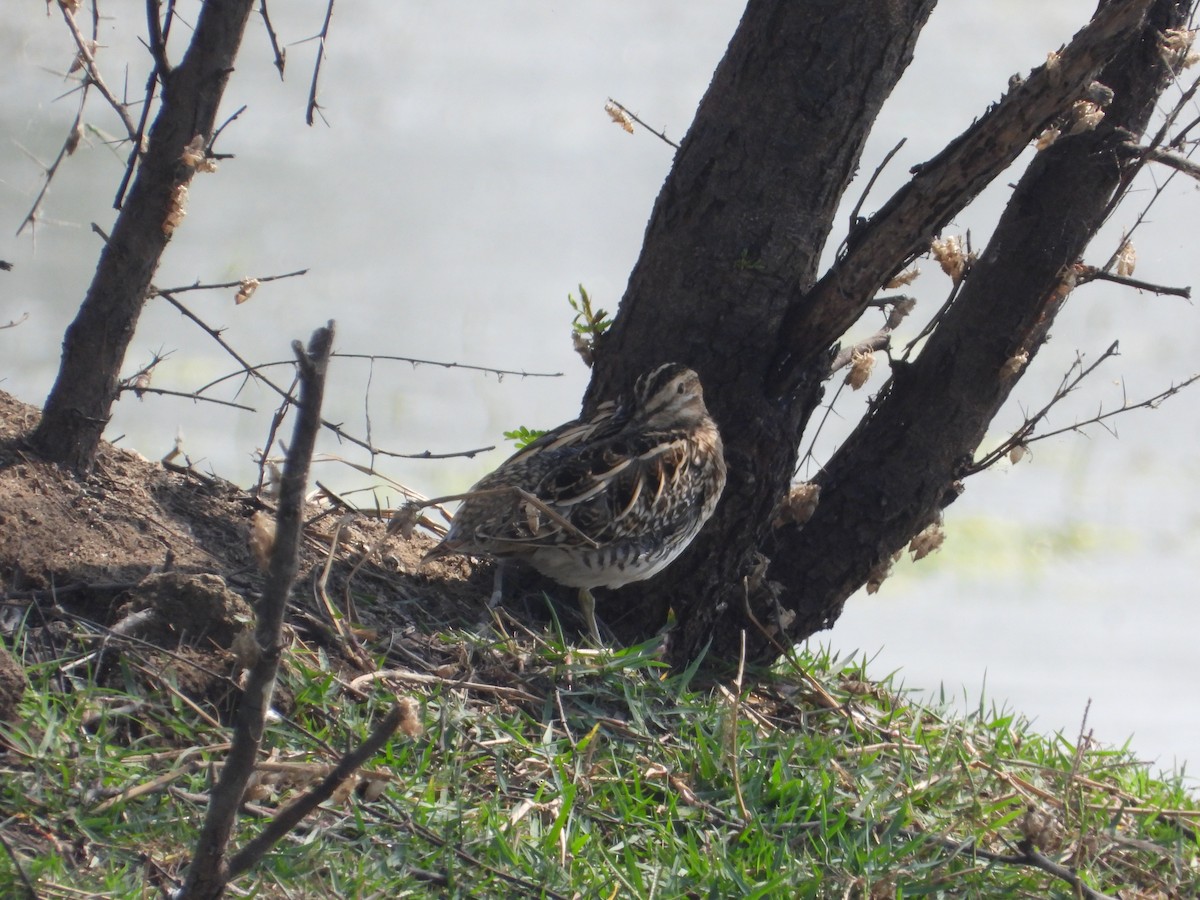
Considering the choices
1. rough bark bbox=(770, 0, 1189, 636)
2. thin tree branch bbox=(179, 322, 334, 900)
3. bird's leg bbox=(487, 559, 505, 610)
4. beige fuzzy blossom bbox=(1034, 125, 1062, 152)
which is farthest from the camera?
rough bark bbox=(770, 0, 1189, 636)

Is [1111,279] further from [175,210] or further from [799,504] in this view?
[175,210]

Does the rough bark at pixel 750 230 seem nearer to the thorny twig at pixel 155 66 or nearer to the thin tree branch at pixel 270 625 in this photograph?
the thorny twig at pixel 155 66

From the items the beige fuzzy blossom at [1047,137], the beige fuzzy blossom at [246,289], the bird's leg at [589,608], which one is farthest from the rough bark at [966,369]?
the beige fuzzy blossom at [246,289]

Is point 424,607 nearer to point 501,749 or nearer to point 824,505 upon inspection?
point 501,749

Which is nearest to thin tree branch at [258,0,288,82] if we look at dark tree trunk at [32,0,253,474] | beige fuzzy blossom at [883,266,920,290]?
dark tree trunk at [32,0,253,474]

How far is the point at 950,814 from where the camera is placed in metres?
4.19

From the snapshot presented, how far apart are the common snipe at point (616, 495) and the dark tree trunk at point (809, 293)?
0.22 metres

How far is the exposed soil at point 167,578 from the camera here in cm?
380

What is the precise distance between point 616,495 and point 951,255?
1.59m

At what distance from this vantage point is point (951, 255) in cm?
507

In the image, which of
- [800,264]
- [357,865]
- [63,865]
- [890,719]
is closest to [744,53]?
[800,264]

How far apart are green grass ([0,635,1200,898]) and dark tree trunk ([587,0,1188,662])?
0.53 metres

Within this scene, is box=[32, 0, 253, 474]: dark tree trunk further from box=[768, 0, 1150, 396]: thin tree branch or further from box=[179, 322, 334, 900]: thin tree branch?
box=[179, 322, 334, 900]: thin tree branch

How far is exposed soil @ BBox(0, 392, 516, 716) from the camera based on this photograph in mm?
3805
